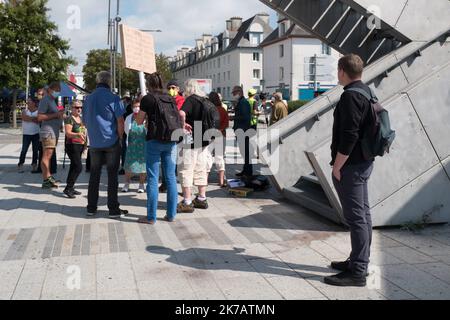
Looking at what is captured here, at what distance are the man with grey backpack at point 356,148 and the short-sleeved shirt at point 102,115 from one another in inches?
136

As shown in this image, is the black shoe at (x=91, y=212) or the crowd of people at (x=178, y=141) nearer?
the crowd of people at (x=178, y=141)

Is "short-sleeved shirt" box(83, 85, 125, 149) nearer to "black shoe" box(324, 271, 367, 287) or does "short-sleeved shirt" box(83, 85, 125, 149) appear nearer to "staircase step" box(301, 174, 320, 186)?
"staircase step" box(301, 174, 320, 186)

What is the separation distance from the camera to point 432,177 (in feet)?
19.4

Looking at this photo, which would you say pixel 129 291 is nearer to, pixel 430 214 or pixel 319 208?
pixel 319 208

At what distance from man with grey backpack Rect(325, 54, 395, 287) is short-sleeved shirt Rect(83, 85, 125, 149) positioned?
3448 mm

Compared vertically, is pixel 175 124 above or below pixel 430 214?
above

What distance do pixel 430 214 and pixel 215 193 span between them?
3.78m

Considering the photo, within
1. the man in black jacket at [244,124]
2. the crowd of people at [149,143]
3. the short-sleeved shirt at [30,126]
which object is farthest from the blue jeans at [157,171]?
the short-sleeved shirt at [30,126]

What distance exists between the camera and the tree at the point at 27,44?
1061 inches

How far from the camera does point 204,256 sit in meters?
4.95

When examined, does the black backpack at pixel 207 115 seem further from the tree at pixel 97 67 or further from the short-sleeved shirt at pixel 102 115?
the tree at pixel 97 67

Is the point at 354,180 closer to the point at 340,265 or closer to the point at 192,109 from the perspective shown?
the point at 340,265
